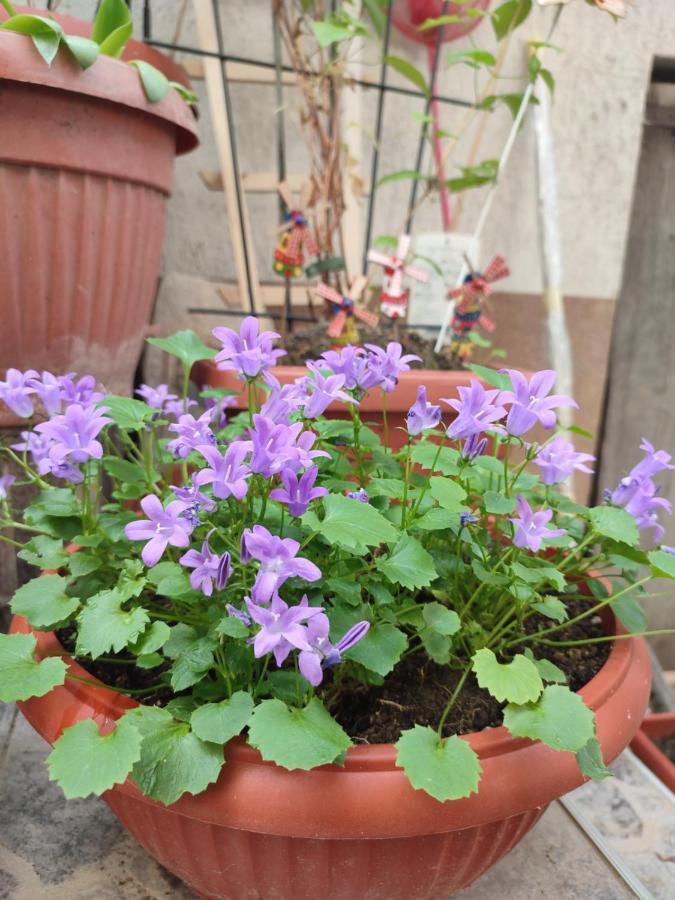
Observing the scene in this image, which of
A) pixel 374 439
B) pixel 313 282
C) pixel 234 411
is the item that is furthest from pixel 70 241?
pixel 313 282

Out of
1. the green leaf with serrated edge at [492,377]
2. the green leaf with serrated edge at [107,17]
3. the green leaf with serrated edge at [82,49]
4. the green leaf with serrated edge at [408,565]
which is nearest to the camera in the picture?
the green leaf with serrated edge at [408,565]

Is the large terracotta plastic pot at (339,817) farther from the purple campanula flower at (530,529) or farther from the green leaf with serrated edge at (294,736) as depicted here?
the purple campanula flower at (530,529)

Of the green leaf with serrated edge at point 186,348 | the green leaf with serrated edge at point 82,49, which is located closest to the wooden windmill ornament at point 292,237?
the green leaf with serrated edge at point 82,49

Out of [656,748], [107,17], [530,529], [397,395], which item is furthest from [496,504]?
[107,17]

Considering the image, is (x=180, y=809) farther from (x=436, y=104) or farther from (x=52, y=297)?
(x=436, y=104)

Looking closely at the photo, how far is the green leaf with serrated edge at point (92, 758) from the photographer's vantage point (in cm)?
46

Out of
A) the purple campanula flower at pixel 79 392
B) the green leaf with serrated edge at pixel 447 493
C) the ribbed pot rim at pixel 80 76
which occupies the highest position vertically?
the ribbed pot rim at pixel 80 76

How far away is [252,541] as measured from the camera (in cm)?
46

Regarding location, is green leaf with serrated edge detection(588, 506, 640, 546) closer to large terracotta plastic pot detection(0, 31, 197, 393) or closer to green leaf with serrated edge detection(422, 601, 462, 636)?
green leaf with serrated edge detection(422, 601, 462, 636)

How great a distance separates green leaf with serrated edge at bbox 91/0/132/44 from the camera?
3.50ft

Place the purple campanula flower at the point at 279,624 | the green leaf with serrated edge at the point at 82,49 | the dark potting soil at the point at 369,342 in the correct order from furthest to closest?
the dark potting soil at the point at 369,342
the green leaf with serrated edge at the point at 82,49
the purple campanula flower at the point at 279,624

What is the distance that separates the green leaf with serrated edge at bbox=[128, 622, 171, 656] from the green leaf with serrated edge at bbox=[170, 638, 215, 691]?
2 cm

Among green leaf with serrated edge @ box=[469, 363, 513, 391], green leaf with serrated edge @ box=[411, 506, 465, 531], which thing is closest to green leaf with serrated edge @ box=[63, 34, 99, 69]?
green leaf with serrated edge @ box=[469, 363, 513, 391]

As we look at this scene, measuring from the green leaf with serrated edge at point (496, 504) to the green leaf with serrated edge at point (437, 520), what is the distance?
1.1 inches
